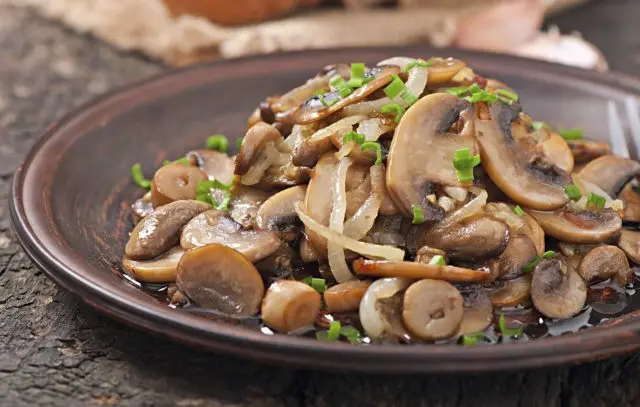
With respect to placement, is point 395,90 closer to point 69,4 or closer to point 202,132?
point 202,132

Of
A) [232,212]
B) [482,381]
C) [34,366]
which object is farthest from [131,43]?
[482,381]

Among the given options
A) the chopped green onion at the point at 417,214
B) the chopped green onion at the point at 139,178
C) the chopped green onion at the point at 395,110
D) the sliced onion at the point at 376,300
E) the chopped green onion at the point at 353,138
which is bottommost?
the chopped green onion at the point at 139,178

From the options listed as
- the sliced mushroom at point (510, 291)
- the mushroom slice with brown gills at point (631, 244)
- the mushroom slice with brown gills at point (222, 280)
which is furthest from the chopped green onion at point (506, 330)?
the mushroom slice with brown gills at point (222, 280)

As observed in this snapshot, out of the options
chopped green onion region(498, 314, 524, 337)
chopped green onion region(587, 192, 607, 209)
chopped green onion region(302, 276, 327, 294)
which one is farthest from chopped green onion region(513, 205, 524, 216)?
chopped green onion region(302, 276, 327, 294)

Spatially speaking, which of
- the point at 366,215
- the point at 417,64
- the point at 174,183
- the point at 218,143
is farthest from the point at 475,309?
the point at 218,143

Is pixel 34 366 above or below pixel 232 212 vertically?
below

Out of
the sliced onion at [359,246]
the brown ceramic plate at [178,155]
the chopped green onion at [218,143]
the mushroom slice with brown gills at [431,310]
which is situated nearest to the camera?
the brown ceramic plate at [178,155]

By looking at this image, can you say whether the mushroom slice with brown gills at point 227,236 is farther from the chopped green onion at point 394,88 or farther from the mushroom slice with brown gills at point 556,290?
the mushroom slice with brown gills at point 556,290
